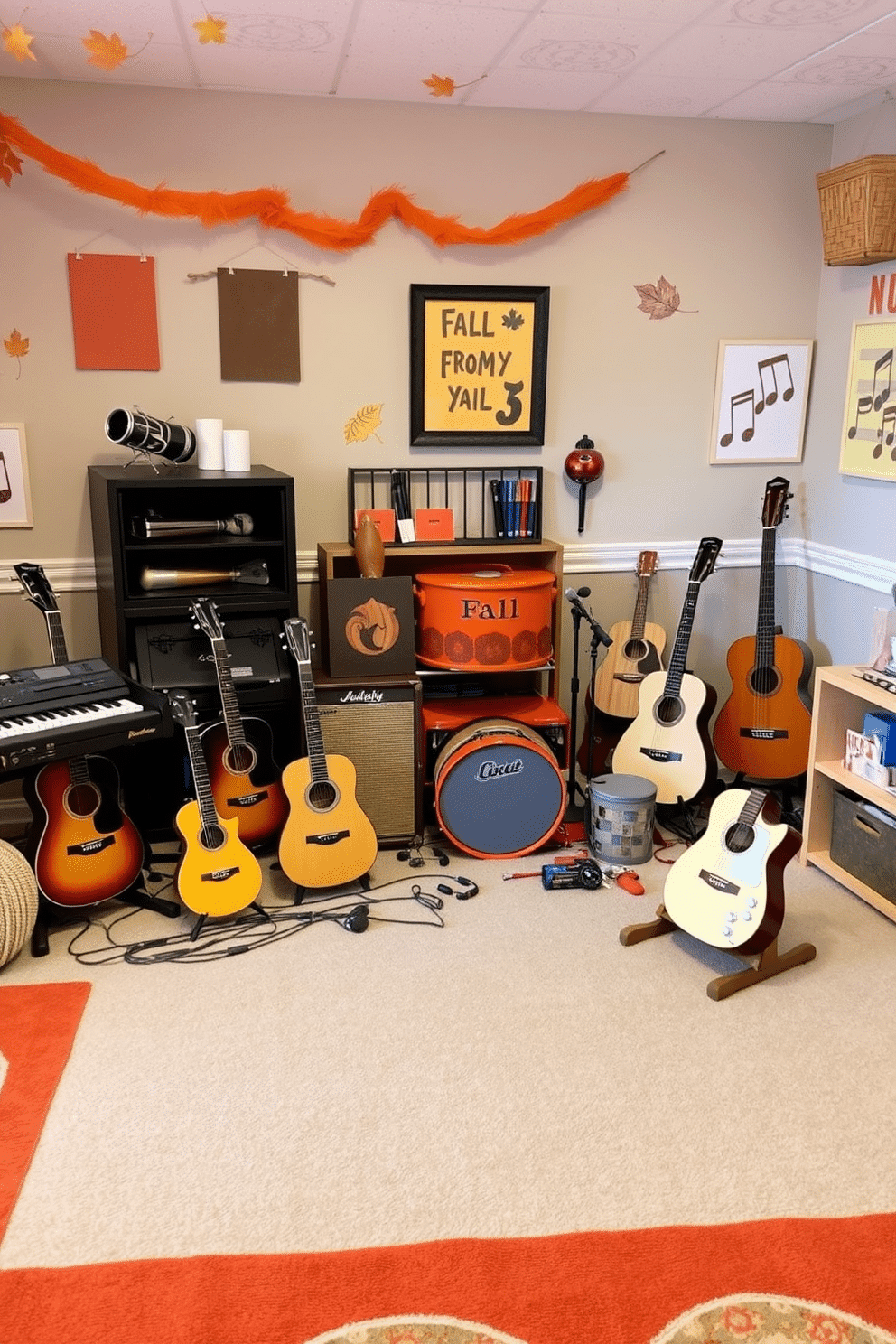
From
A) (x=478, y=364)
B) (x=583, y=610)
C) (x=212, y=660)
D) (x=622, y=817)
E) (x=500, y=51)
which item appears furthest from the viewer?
(x=478, y=364)

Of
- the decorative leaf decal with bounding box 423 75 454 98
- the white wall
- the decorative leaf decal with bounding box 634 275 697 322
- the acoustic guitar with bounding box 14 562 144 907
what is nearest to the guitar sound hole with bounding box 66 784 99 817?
the acoustic guitar with bounding box 14 562 144 907

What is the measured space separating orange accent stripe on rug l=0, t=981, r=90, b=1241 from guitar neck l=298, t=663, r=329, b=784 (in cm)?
87

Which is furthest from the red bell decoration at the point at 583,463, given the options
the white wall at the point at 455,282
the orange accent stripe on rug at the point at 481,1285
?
the orange accent stripe on rug at the point at 481,1285

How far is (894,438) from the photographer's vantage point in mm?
3578

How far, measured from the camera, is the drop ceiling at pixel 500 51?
2705 millimetres

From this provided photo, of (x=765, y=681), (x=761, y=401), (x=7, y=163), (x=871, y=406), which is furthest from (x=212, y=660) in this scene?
(x=871, y=406)

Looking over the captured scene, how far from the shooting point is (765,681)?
12.5 feet

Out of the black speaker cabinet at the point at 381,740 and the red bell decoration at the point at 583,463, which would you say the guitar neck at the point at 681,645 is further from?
the black speaker cabinet at the point at 381,740

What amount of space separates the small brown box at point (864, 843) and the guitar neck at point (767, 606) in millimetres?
549

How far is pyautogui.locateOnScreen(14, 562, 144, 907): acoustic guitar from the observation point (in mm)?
3055

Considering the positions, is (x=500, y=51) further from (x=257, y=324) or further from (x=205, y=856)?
(x=205, y=856)

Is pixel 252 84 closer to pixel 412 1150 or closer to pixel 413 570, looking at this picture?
pixel 413 570

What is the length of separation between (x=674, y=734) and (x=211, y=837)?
155 centimetres

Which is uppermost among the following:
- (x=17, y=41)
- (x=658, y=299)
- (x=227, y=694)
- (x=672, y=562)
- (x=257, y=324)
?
(x=17, y=41)
